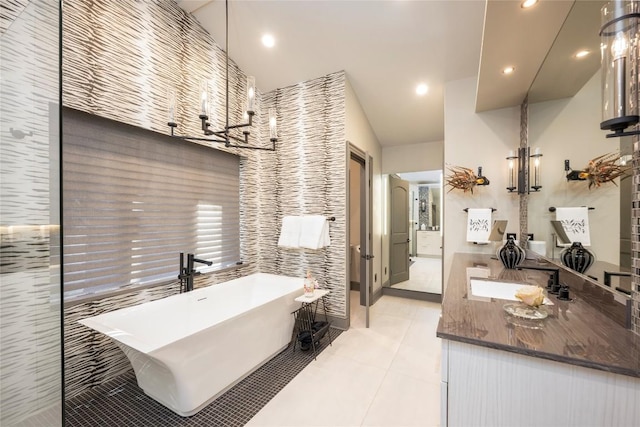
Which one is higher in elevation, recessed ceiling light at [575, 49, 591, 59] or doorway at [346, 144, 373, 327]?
recessed ceiling light at [575, 49, 591, 59]

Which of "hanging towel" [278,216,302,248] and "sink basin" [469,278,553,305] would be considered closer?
"sink basin" [469,278,553,305]

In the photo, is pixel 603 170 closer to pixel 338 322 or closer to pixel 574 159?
pixel 574 159

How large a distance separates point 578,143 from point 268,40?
292 centimetres

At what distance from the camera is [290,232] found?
3277 millimetres

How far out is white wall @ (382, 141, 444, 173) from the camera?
4.20 meters

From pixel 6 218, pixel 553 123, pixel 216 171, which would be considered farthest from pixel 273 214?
pixel 553 123

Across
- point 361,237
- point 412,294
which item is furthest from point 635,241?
point 412,294

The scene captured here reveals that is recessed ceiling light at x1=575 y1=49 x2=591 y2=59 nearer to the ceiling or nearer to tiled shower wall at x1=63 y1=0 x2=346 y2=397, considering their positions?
the ceiling

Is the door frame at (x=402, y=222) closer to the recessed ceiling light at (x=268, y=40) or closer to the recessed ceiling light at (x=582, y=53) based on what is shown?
the recessed ceiling light at (x=268, y=40)

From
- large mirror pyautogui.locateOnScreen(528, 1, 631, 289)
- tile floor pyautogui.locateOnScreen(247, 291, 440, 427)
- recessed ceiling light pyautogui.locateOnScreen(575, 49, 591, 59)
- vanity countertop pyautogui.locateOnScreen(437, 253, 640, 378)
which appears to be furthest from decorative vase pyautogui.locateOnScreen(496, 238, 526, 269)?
recessed ceiling light pyautogui.locateOnScreen(575, 49, 591, 59)

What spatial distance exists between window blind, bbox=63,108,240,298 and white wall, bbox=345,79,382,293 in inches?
68.7

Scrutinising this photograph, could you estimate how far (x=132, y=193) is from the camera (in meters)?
2.34

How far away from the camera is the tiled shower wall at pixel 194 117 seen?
1.98 meters

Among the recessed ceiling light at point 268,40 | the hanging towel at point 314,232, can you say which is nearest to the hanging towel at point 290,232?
the hanging towel at point 314,232
